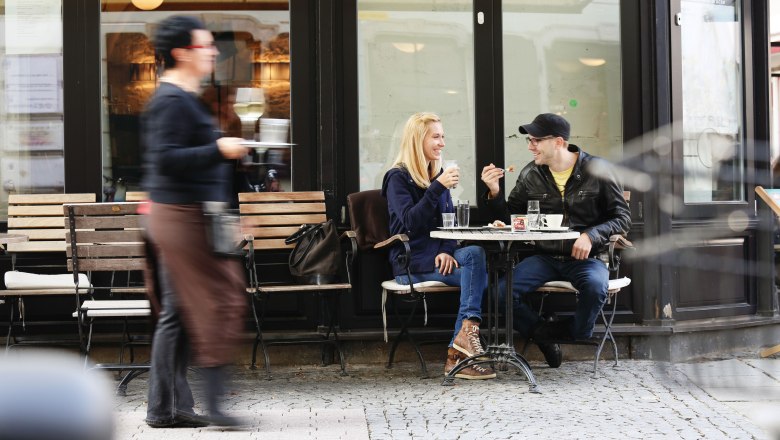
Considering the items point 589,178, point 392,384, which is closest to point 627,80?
point 589,178

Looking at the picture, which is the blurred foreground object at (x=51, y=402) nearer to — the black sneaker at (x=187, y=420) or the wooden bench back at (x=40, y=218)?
the black sneaker at (x=187, y=420)

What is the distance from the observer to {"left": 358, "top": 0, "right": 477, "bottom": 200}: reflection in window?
7355mm

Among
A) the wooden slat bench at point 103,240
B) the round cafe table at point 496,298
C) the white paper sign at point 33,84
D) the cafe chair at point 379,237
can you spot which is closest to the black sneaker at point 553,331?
the round cafe table at point 496,298

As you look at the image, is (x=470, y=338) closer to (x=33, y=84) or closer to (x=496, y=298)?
(x=496, y=298)

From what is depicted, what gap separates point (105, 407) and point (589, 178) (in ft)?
19.4

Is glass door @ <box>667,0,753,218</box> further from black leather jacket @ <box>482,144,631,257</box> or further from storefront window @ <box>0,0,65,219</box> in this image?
storefront window @ <box>0,0,65,219</box>

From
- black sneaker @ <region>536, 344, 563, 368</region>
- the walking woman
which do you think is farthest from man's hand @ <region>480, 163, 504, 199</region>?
the walking woman

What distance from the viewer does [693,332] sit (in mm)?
7352

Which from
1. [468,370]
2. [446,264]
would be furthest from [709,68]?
[468,370]

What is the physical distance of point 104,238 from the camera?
19.6 ft

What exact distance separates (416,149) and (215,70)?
1.69 m

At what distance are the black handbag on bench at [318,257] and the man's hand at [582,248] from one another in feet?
5.07

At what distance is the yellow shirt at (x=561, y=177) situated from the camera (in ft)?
21.9

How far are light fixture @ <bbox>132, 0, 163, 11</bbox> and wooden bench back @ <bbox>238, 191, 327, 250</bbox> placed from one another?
162 centimetres
